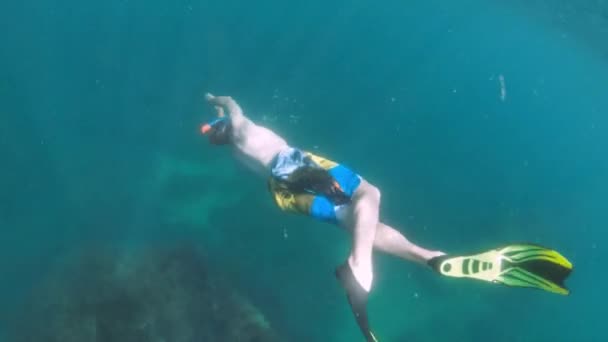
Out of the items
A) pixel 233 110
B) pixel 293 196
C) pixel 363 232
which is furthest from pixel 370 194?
pixel 233 110

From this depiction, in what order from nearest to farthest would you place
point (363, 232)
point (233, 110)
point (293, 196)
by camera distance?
1. point (363, 232)
2. point (293, 196)
3. point (233, 110)

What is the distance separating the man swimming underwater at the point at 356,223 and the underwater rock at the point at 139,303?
388cm

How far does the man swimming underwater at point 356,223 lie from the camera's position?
3731mm

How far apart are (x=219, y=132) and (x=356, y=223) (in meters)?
2.77

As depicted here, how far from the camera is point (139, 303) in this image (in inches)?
325

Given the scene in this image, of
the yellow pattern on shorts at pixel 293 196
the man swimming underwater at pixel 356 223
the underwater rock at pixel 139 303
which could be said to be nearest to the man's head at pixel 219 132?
the man swimming underwater at pixel 356 223

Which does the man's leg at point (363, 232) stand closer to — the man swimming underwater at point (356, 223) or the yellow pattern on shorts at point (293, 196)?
the man swimming underwater at point (356, 223)

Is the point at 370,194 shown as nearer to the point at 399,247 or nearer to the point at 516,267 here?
the point at 399,247

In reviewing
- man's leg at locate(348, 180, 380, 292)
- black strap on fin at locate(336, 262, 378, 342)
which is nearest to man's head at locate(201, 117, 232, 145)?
man's leg at locate(348, 180, 380, 292)

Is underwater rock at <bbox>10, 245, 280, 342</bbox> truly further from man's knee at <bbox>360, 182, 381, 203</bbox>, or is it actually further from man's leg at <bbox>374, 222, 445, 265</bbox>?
man's knee at <bbox>360, 182, 381, 203</bbox>

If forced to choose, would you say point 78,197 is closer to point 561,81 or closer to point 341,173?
point 341,173

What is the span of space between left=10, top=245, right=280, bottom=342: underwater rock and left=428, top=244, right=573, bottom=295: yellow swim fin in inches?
225

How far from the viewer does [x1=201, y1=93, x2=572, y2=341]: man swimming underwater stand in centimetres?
A: 373

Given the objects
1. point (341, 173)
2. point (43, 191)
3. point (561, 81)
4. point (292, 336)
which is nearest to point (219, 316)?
point (292, 336)
